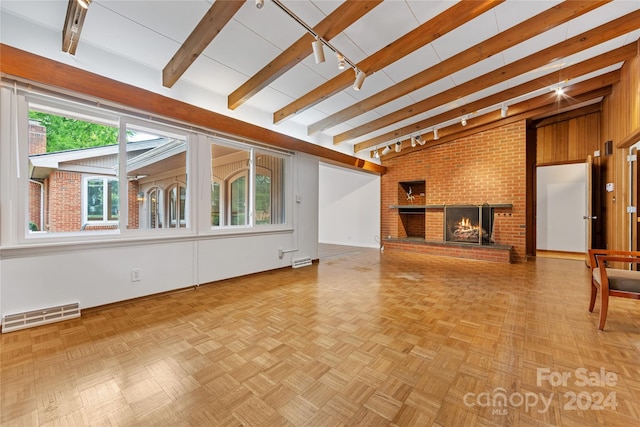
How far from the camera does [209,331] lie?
7.63ft

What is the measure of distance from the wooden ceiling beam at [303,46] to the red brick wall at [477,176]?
496cm

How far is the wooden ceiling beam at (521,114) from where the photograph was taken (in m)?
4.95

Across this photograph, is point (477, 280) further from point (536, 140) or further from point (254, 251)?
point (536, 140)

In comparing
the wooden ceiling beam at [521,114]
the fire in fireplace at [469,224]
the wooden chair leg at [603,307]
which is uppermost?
the wooden ceiling beam at [521,114]

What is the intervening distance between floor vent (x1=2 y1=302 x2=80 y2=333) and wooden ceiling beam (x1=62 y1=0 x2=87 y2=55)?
7.97 ft

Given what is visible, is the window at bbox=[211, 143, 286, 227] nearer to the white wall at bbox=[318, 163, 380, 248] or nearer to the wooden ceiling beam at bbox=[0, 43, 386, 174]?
the wooden ceiling beam at bbox=[0, 43, 386, 174]

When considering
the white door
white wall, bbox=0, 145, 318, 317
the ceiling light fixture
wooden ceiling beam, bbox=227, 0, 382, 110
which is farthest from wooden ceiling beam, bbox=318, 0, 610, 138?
the white door

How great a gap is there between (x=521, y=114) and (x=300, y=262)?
5453mm

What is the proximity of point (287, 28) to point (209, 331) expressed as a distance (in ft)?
9.49

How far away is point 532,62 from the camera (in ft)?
11.5

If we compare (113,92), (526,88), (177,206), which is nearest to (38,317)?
(177,206)

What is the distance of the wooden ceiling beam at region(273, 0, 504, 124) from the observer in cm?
245

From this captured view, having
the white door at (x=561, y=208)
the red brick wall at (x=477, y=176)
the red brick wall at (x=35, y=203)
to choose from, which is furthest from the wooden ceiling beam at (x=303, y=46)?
the white door at (x=561, y=208)

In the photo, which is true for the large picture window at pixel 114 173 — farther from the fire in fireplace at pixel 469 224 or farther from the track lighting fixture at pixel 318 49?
the fire in fireplace at pixel 469 224
